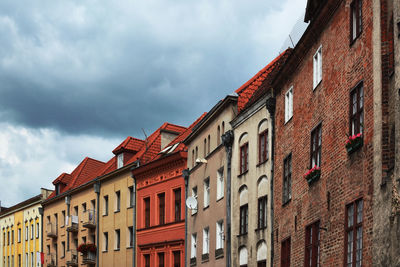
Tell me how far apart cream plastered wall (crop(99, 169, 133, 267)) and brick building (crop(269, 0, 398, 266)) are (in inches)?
942

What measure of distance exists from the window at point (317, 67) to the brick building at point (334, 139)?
33 mm

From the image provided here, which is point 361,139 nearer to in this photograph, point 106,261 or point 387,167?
point 387,167

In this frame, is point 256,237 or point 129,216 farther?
point 129,216

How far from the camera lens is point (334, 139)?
811 inches

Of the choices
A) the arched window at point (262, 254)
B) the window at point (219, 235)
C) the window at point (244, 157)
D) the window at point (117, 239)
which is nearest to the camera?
the arched window at point (262, 254)

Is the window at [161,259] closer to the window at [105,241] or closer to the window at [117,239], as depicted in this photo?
the window at [117,239]

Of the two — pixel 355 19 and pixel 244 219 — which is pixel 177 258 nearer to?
pixel 244 219

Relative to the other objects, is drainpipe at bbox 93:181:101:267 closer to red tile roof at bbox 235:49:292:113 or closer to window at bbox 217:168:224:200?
window at bbox 217:168:224:200

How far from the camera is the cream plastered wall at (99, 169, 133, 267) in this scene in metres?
50.1

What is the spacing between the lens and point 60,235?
6159cm

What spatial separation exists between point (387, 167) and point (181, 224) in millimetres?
27636

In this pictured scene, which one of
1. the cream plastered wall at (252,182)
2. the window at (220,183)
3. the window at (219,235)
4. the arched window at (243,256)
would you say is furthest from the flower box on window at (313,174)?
the window at (220,183)

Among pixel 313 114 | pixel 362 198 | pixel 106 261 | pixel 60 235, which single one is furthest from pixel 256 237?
pixel 60 235

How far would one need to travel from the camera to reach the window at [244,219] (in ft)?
106
